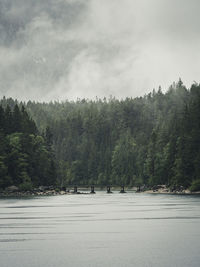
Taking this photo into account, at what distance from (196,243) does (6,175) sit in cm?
10192

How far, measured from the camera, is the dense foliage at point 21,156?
13612 centimetres

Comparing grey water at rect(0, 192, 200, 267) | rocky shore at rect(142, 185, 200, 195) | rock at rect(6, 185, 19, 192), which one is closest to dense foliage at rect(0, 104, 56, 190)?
rock at rect(6, 185, 19, 192)

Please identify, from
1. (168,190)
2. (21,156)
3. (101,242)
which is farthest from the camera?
(168,190)

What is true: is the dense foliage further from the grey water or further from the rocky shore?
the grey water

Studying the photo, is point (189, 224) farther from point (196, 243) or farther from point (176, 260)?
point (176, 260)

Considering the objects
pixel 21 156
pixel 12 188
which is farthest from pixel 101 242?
pixel 21 156

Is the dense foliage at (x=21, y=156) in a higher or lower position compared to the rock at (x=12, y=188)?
higher

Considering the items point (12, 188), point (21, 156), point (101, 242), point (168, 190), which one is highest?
point (21, 156)

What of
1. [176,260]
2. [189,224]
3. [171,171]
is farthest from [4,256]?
[171,171]

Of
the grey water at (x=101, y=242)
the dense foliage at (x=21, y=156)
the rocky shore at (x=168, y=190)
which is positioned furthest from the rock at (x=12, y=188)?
the grey water at (x=101, y=242)

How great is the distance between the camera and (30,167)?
144 meters

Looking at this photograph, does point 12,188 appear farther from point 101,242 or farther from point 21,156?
point 101,242

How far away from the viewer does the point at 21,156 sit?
467 feet

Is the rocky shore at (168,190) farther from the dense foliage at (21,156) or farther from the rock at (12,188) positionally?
the rock at (12,188)
